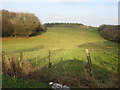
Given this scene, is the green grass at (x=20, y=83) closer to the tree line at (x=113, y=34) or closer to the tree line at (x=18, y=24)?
the tree line at (x=18, y=24)

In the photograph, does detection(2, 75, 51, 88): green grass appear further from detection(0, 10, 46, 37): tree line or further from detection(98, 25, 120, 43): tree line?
detection(98, 25, 120, 43): tree line

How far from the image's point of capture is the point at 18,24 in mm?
36750

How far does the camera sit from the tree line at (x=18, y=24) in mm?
36094

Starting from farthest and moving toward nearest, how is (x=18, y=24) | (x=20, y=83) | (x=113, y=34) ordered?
(x=113, y=34) < (x=18, y=24) < (x=20, y=83)

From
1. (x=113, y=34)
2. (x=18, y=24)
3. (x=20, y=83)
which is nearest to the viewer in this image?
(x=20, y=83)

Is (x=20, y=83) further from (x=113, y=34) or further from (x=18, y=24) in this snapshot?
(x=113, y=34)

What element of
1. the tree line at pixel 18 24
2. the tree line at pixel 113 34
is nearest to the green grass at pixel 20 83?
the tree line at pixel 18 24

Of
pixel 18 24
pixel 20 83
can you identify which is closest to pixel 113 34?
pixel 18 24

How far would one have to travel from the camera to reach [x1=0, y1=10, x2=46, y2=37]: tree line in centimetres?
3609

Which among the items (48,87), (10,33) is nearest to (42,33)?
(10,33)

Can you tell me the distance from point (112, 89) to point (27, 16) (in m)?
32.5

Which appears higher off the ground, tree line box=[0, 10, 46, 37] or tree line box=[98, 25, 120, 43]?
tree line box=[0, 10, 46, 37]

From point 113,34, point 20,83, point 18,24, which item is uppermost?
point 18,24

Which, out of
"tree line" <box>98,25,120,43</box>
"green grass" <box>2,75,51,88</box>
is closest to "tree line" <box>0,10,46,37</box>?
"tree line" <box>98,25,120,43</box>
